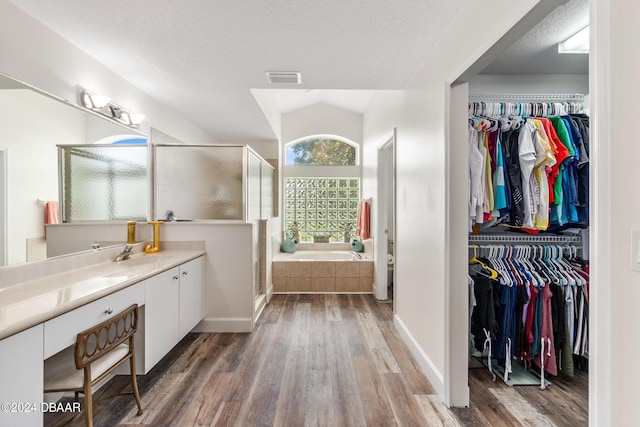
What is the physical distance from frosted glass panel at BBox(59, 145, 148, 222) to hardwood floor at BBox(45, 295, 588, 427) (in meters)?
1.25

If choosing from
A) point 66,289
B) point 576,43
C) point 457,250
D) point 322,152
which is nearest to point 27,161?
point 66,289

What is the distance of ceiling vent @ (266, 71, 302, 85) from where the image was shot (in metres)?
2.44

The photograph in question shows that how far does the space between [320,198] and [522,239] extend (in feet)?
11.3

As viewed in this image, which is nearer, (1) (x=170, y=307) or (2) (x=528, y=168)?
(2) (x=528, y=168)

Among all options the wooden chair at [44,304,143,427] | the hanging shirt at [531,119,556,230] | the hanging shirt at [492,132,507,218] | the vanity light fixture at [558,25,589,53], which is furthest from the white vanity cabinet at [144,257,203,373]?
the vanity light fixture at [558,25,589,53]

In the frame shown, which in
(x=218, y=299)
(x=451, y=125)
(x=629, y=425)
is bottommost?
(x=218, y=299)

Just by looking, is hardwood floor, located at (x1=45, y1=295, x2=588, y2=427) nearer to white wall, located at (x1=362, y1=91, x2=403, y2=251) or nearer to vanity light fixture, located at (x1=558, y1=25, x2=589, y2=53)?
white wall, located at (x1=362, y1=91, x2=403, y2=251)

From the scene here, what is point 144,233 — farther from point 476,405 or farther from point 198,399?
point 476,405

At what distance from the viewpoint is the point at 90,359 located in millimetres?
1351

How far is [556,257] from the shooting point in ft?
7.39

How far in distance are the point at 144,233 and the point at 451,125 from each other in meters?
2.81

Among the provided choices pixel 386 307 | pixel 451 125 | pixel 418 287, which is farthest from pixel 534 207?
pixel 386 307

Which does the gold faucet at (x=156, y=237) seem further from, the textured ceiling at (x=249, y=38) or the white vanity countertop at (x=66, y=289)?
the textured ceiling at (x=249, y=38)

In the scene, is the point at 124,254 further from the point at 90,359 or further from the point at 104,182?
the point at 90,359
